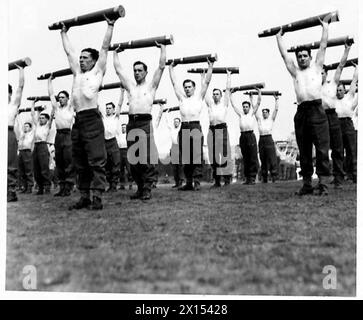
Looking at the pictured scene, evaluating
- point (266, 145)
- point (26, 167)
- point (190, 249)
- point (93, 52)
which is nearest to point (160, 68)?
point (93, 52)

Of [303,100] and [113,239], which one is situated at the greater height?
[303,100]

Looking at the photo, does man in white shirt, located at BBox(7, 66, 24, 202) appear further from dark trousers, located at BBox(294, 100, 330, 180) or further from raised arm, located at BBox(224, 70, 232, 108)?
raised arm, located at BBox(224, 70, 232, 108)

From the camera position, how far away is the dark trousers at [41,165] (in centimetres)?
929

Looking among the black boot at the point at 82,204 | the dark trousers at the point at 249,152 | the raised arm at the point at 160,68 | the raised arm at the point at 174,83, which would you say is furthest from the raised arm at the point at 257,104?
the black boot at the point at 82,204

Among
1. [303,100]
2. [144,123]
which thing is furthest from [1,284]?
[303,100]

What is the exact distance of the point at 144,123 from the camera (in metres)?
6.74

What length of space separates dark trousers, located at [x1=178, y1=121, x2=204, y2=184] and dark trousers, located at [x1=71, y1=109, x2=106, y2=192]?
118 inches

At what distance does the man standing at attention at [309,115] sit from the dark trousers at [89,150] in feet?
9.43

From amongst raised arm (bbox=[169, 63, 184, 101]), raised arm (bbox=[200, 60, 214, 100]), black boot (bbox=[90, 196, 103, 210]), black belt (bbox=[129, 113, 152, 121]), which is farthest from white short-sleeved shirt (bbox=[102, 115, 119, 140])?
black boot (bbox=[90, 196, 103, 210])

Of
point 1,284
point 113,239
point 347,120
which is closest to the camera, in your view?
point 1,284

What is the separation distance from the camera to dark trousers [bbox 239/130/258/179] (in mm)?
10742

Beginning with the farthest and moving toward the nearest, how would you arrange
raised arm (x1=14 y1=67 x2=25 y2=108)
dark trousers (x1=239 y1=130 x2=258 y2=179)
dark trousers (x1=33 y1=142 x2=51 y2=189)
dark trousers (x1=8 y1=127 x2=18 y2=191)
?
dark trousers (x1=239 y1=130 x2=258 y2=179), dark trousers (x1=33 y1=142 x2=51 y2=189), dark trousers (x1=8 y1=127 x2=18 y2=191), raised arm (x1=14 y1=67 x2=25 y2=108)
